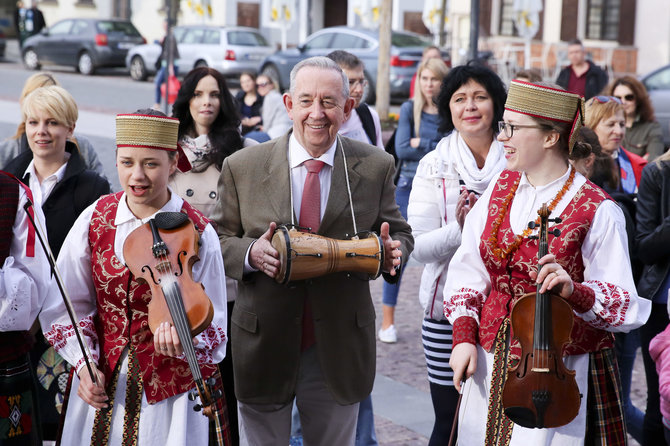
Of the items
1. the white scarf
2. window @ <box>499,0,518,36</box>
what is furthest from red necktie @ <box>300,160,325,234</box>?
window @ <box>499,0,518,36</box>

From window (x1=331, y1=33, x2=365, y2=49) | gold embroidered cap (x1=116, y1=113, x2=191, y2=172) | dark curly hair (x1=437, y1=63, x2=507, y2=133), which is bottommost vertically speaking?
window (x1=331, y1=33, x2=365, y2=49)

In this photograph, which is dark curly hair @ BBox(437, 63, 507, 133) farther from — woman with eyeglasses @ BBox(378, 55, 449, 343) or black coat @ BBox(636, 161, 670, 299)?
woman with eyeglasses @ BBox(378, 55, 449, 343)

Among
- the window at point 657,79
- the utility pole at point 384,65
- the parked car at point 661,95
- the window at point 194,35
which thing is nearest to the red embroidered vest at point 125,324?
the parked car at point 661,95

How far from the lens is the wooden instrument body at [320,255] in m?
3.55

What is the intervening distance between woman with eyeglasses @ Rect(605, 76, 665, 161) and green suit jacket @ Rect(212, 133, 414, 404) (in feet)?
16.3

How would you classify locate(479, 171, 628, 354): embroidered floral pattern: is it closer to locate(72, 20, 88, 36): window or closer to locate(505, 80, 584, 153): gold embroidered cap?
locate(505, 80, 584, 153): gold embroidered cap

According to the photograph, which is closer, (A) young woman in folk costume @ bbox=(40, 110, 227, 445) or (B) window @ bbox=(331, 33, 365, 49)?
(A) young woman in folk costume @ bbox=(40, 110, 227, 445)

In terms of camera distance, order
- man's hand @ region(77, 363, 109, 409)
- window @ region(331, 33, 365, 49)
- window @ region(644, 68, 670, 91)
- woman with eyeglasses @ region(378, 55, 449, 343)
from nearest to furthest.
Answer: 1. man's hand @ region(77, 363, 109, 409)
2. woman with eyeglasses @ region(378, 55, 449, 343)
3. window @ region(644, 68, 670, 91)
4. window @ region(331, 33, 365, 49)

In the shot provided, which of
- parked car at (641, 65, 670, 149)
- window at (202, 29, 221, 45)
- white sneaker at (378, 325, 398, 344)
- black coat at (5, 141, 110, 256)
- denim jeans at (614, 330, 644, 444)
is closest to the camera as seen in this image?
black coat at (5, 141, 110, 256)

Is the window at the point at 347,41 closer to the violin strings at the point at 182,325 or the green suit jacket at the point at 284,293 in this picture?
the green suit jacket at the point at 284,293

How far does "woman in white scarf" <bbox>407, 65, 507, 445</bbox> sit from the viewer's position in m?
4.53

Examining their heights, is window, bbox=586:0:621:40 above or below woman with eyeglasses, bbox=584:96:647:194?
above

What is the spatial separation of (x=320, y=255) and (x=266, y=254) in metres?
0.20

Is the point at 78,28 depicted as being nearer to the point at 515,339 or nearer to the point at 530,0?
the point at 530,0
